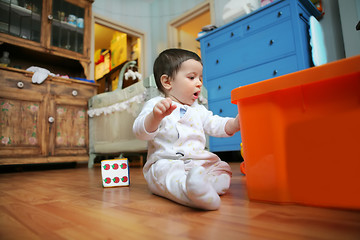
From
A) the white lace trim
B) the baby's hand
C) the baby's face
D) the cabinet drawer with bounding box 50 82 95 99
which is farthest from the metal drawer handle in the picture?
A: the baby's hand

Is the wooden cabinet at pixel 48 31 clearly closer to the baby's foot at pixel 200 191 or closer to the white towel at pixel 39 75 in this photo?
the white towel at pixel 39 75

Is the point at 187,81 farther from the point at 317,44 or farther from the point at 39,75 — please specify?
the point at 39,75

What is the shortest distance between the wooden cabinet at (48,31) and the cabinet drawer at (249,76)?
1321mm

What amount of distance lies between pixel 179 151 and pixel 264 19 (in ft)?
5.00

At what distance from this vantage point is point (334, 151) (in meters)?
0.44

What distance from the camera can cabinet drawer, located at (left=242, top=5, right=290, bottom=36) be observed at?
1692 millimetres

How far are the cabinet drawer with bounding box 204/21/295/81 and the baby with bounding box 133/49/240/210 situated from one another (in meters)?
1.16

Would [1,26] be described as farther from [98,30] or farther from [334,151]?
[334,151]

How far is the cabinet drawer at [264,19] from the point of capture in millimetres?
1692

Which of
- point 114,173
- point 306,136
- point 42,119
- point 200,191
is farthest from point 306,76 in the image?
point 42,119

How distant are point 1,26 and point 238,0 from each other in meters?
1.99

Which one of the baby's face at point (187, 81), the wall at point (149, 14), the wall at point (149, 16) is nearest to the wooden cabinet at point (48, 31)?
the wall at point (149, 14)

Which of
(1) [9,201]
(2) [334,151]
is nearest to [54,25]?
(1) [9,201]

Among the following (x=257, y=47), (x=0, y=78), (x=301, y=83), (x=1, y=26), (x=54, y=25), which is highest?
(x=54, y=25)
